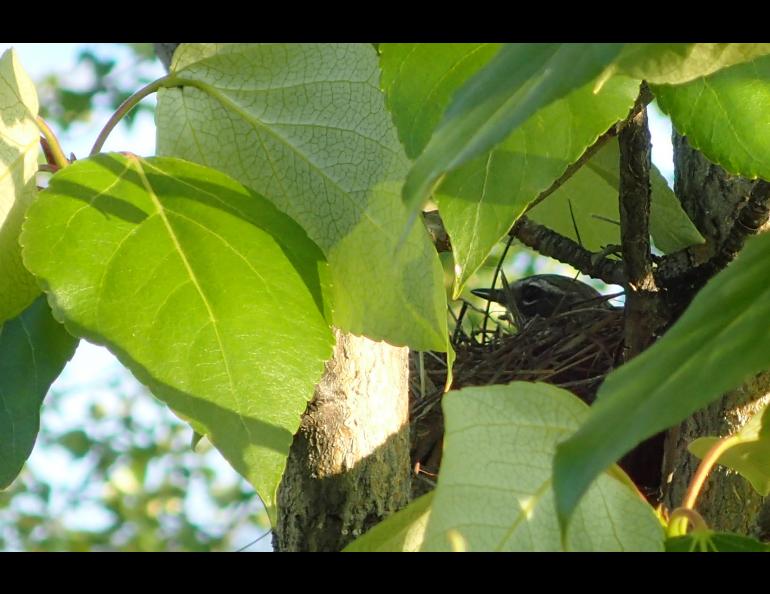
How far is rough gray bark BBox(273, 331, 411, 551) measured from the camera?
0.72 metres

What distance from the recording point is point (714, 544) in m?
0.43

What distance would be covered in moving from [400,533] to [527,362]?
119 cm

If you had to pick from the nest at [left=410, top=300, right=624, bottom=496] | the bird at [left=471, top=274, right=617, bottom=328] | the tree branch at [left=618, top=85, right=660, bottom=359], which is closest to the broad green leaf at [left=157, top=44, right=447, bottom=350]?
the tree branch at [left=618, top=85, right=660, bottom=359]

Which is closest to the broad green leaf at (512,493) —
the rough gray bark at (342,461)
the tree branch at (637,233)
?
the rough gray bark at (342,461)

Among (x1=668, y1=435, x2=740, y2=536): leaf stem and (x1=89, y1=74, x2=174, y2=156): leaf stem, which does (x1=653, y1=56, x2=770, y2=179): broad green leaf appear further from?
(x1=89, y1=74, x2=174, y2=156): leaf stem

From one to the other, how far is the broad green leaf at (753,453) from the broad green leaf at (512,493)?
98 mm

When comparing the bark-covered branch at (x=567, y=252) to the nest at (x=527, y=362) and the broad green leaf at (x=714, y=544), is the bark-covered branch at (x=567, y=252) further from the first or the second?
the broad green leaf at (x=714, y=544)

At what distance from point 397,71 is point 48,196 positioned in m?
0.21

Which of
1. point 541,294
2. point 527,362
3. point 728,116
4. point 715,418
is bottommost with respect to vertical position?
point 715,418

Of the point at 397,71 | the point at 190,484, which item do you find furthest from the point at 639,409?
the point at 190,484

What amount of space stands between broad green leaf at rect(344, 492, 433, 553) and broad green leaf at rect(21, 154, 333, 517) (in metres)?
0.06

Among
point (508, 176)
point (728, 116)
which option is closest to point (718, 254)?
point (728, 116)

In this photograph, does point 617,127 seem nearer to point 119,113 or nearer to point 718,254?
point 718,254
